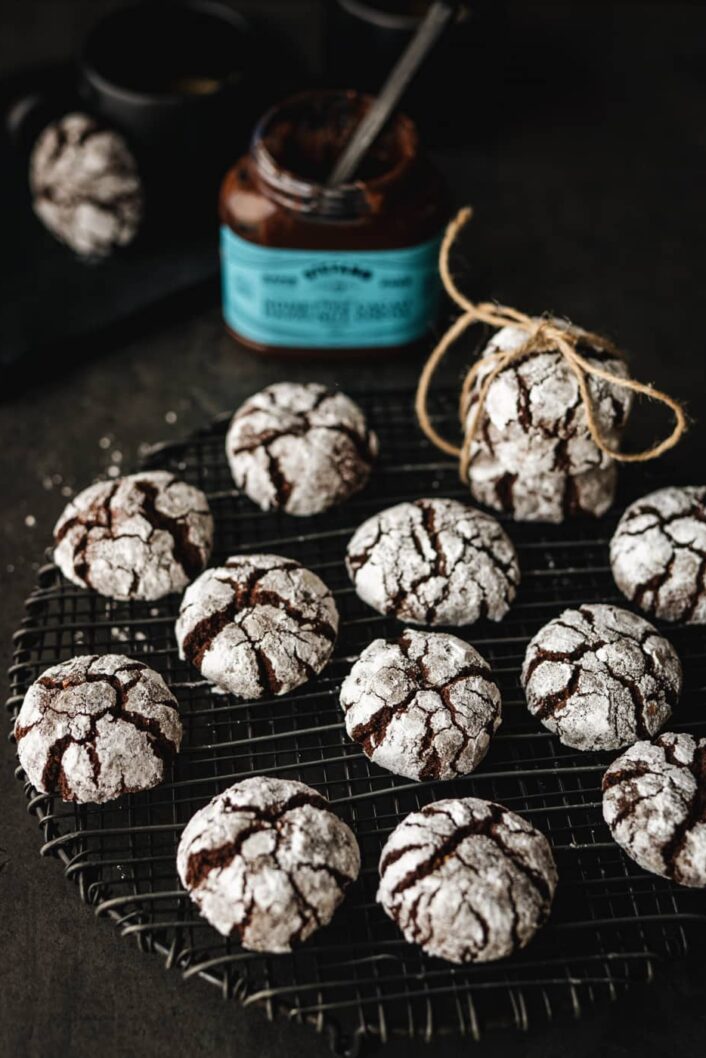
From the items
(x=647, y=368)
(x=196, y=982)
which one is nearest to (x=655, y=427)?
(x=647, y=368)

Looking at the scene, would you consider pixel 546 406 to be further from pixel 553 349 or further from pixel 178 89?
pixel 178 89

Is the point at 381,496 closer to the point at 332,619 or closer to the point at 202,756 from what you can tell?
the point at 332,619

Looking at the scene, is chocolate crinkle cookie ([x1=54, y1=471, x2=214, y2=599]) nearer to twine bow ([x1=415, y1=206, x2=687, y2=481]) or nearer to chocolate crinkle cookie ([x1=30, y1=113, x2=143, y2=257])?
twine bow ([x1=415, y1=206, x2=687, y2=481])

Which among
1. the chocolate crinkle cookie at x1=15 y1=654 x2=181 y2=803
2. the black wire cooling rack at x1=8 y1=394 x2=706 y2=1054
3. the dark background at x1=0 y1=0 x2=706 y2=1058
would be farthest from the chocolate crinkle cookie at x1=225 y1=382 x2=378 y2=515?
the chocolate crinkle cookie at x1=15 y1=654 x2=181 y2=803

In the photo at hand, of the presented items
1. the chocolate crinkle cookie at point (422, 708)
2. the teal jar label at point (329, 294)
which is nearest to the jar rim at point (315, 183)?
the teal jar label at point (329, 294)

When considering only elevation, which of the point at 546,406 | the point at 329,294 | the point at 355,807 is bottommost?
the point at 355,807

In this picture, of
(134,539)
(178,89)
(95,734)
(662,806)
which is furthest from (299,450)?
(178,89)
